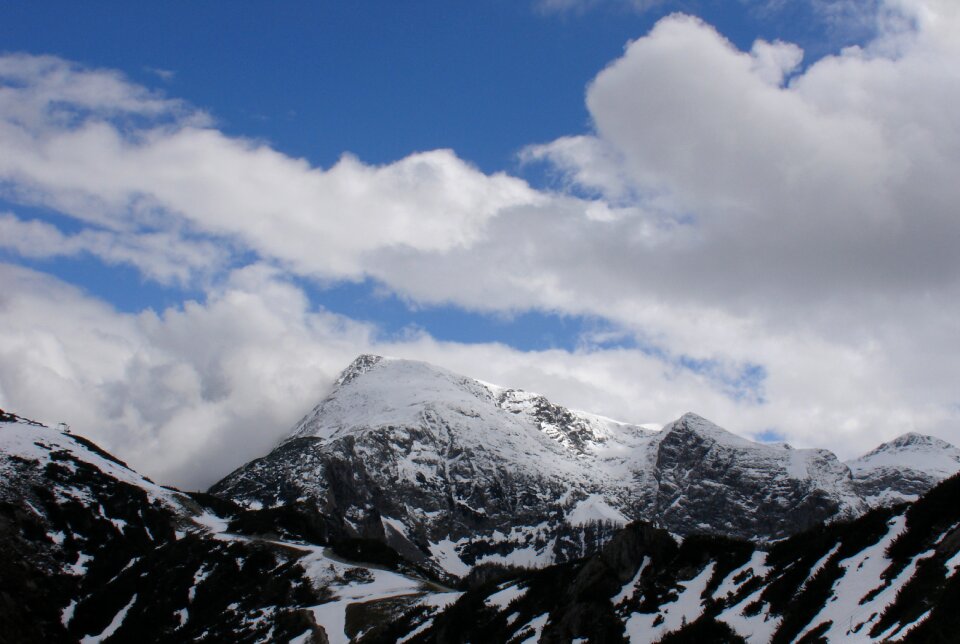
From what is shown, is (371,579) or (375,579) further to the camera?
(375,579)

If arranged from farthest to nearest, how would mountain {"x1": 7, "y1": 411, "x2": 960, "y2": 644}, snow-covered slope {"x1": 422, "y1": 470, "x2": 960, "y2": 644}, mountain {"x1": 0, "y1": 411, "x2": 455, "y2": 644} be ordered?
1. mountain {"x1": 0, "y1": 411, "x2": 455, "y2": 644}
2. mountain {"x1": 7, "y1": 411, "x2": 960, "y2": 644}
3. snow-covered slope {"x1": 422, "y1": 470, "x2": 960, "y2": 644}

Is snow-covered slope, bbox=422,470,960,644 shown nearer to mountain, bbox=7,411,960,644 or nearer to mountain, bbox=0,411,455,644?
mountain, bbox=7,411,960,644

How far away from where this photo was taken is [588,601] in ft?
146

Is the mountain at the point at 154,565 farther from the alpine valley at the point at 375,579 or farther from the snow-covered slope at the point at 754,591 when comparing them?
the snow-covered slope at the point at 754,591

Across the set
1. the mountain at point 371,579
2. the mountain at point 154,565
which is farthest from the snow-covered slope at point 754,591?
the mountain at point 154,565

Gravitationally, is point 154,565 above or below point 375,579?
above

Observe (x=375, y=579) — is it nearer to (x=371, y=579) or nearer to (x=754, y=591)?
(x=371, y=579)

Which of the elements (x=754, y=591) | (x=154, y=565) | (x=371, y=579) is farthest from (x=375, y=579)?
(x=754, y=591)

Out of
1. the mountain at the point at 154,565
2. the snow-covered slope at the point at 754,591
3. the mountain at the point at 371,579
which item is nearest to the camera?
the snow-covered slope at the point at 754,591

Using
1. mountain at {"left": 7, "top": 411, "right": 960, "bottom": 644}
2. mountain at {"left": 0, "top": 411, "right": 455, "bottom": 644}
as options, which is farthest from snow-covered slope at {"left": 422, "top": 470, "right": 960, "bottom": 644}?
mountain at {"left": 0, "top": 411, "right": 455, "bottom": 644}

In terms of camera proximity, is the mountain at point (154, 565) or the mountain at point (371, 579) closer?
the mountain at point (371, 579)

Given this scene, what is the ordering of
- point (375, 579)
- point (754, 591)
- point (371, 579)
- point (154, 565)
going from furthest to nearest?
point (154, 565) → point (375, 579) → point (371, 579) → point (754, 591)

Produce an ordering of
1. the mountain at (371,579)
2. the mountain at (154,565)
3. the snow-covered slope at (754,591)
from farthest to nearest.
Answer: the mountain at (154,565) → the mountain at (371,579) → the snow-covered slope at (754,591)

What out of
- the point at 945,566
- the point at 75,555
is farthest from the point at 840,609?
the point at 75,555
